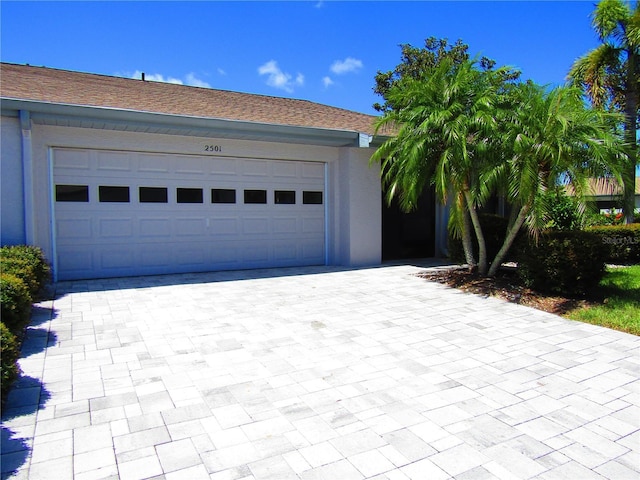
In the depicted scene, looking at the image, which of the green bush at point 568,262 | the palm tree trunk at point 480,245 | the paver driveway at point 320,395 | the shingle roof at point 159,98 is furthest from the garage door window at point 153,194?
the green bush at point 568,262

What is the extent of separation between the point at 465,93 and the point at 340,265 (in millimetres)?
5061

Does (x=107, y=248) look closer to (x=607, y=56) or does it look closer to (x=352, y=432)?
(x=352, y=432)

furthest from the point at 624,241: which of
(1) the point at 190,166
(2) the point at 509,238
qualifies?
(1) the point at 190,166

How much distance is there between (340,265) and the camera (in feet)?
36.0

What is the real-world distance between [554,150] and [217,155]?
6.74 m

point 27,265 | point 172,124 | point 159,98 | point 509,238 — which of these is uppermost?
point 159,98

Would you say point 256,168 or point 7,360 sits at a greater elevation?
point 256,168

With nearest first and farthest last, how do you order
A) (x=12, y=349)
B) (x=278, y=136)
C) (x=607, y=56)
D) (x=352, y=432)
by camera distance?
(x=352, y=432) < (x=12, y=349) < (x=278, y=136) < (x=607, y=56)

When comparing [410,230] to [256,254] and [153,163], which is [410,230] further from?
[153,163]

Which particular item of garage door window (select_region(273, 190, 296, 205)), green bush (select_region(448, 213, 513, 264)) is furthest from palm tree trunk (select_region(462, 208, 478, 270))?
garage door window (select_region(273, 190, 296, 205))

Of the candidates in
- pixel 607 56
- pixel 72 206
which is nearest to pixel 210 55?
pixel 72 206

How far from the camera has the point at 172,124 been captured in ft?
27.2

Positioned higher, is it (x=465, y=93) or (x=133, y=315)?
(x=465, y=93)

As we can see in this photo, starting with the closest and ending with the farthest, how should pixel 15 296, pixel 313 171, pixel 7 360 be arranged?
pixel 7 360, pixel 15 296, pixel 313 171
